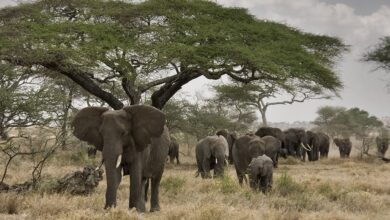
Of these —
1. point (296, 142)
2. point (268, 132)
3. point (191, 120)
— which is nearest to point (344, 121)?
point (191, 120)

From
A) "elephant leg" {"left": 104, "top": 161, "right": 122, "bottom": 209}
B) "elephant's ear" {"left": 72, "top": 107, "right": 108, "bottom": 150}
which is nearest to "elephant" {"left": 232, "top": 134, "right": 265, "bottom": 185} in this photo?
"elephant's ear" {"left": 72, "top": 107, "right": 108, "bottom": 150}

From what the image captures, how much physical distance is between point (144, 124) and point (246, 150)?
772 cm

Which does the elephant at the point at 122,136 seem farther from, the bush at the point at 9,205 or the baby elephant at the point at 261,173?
the baby elephant at the point at 261,173

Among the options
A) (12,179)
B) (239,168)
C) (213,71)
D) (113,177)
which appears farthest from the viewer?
(213,71)

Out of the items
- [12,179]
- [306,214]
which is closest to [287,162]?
[12,179]

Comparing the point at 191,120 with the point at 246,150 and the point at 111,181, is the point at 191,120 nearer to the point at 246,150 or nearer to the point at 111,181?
the point at 246,150

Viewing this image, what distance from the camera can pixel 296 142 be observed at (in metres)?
31.6

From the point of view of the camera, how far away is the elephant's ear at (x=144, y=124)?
29.1 ft

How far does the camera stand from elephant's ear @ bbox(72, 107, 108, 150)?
8.95 meters

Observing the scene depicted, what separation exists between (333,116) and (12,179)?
56.0 m

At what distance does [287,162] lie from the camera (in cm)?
2853

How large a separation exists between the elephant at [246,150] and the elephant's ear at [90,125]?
704cm

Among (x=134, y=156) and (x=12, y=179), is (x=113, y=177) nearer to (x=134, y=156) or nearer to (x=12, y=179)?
(x=134, y=156)

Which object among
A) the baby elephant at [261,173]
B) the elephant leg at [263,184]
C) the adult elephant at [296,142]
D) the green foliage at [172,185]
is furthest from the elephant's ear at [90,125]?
the adult elephant at [296,142]
